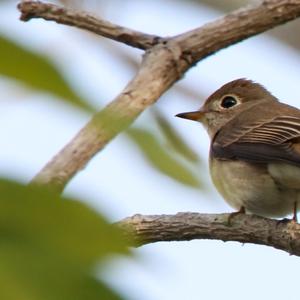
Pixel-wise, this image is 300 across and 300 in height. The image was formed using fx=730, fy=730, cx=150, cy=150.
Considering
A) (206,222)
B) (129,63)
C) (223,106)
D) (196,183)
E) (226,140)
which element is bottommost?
(196,183)

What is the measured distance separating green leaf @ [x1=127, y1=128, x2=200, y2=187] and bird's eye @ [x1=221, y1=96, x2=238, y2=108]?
16.3 ft

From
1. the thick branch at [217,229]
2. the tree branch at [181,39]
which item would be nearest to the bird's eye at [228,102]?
the tree branch at [181,39]

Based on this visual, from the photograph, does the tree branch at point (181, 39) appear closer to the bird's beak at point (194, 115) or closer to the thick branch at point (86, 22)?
the thick branch at point (86, 22)

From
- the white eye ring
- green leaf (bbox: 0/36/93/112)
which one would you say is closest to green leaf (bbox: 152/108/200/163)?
green leaf (bbox: 0/36/93/112)

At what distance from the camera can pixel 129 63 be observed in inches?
202

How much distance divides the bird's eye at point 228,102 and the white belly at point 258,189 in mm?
1725

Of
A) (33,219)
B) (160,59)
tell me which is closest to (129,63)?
(160,59)

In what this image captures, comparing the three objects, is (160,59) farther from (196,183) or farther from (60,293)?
(60,293)

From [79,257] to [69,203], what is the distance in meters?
0.05

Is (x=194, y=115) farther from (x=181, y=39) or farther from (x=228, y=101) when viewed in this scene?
(x=181, y=39)

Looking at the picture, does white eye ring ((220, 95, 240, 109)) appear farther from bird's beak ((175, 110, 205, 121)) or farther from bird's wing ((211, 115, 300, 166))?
bird's wing ((211, 115, 300, 166))

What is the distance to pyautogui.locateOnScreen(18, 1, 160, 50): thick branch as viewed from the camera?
357 centimetres

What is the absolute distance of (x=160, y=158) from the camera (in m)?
1.17

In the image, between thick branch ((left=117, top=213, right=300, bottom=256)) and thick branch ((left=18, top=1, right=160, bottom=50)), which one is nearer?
thick branch ((left=117, top=213, right=300, bottom=256))
